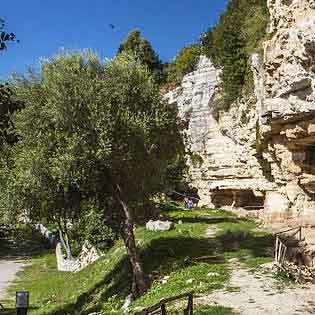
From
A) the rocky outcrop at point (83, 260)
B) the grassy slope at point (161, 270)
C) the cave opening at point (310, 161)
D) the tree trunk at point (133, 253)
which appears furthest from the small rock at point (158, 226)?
the tree trunk at point (133, 253)

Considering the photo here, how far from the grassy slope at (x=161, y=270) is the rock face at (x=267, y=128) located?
3836 mm

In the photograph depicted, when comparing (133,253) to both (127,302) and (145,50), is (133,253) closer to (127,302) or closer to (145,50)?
(127,302)

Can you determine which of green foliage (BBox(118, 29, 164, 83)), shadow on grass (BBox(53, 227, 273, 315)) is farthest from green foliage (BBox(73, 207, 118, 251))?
green foliage (BBox(118, 29, 164, 83))

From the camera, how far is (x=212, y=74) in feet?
152

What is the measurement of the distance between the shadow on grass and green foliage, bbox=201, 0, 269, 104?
15.6m

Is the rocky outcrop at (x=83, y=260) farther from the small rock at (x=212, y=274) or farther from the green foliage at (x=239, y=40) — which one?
the green foliage at (x=239, y=40)

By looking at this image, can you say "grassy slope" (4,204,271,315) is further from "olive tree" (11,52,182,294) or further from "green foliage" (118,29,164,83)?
"green foliage" (118,29,164,83)

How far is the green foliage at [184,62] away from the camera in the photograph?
50975 millimetres

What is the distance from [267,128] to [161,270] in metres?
11.8

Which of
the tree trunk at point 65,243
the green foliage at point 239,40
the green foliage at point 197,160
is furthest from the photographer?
the green foliage at point 197,160

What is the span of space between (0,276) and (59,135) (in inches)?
763

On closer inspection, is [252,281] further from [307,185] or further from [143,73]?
[307,185]

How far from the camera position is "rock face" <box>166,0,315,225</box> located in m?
24.4

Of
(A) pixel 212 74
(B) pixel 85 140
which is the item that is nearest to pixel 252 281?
(B) pixel 85 140
